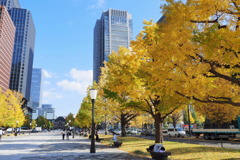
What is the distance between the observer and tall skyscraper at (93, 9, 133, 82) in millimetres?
169875

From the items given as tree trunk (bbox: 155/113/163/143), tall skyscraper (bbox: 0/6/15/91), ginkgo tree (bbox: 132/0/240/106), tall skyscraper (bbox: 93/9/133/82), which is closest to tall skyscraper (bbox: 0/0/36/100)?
tall skyscraper (bbox: 0/6/15/91)

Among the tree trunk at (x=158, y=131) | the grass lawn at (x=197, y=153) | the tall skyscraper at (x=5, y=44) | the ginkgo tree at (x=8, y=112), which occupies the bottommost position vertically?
the grass lawn at (x=197, y=153)

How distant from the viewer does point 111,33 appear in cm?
17188

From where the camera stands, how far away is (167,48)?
7.96 meters

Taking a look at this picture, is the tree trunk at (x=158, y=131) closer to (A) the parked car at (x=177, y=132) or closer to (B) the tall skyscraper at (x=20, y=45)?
(A) the parked car at (x=177, y=132)

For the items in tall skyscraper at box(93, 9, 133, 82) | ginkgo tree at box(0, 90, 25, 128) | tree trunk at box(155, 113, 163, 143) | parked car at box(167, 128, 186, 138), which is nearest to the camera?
tree trunk at box(155, 113, 163, 143)

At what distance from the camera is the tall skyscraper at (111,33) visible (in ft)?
557

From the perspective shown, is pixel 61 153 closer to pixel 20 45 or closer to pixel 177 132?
pixel 177 132

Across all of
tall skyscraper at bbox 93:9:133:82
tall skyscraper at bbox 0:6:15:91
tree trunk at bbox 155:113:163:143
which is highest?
tall skyscraper at bbox 93:9:133:82

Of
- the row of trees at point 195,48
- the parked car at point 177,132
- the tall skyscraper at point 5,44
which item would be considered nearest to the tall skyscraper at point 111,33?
the tall skyscraper at point 5,44

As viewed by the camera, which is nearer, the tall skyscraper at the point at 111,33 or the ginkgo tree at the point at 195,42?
the ginkgo tree at the point at 195,42

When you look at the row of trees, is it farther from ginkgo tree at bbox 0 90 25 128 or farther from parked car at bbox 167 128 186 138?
ginkgo tree at bbox 0 90 25 128

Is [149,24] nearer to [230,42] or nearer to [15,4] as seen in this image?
[230,42]

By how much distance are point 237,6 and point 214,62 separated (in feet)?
8.17
